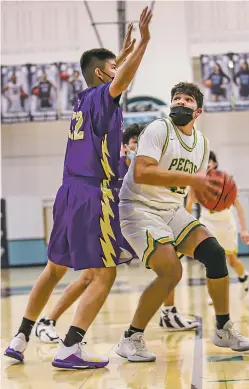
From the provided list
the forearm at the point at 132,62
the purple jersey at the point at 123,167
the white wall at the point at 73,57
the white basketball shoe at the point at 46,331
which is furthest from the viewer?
the white wall at the point at 73,57

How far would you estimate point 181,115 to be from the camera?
155 inches

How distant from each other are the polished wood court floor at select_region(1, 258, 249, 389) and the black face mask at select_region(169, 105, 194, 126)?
1387mm

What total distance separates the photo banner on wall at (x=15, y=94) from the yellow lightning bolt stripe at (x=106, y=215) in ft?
31.1

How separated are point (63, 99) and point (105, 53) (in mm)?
9233

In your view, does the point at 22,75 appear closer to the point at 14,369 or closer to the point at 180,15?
the point at 180,15

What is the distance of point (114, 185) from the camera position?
4.07 m

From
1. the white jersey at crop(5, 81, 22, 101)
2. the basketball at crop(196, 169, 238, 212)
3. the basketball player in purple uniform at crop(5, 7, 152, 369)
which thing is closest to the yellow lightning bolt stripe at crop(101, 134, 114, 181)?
the basketball player in purple uniform at crop(5, 7, 152, 369)

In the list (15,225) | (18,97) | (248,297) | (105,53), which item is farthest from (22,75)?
(105,53)

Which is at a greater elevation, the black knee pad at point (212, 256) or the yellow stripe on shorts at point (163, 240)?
the yellow stripe on shorts at point (163, 240)

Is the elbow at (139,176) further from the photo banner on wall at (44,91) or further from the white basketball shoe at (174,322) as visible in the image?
the photo banner on wall at (44,91)

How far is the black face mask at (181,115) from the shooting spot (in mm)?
3928

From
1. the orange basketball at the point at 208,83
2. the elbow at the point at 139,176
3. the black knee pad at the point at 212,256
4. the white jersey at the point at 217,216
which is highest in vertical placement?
the orange basketball at the point at 208,83

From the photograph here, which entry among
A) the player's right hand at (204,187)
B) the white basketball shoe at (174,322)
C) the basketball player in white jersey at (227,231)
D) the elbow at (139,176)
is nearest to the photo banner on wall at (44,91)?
the basketball player in white jersey at (227,231)

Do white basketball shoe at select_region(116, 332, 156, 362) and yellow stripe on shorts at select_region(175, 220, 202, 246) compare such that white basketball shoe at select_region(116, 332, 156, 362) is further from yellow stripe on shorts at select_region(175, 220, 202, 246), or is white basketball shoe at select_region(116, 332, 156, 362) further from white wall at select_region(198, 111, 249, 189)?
white wall at select_region(198, 111, 249, 189)
